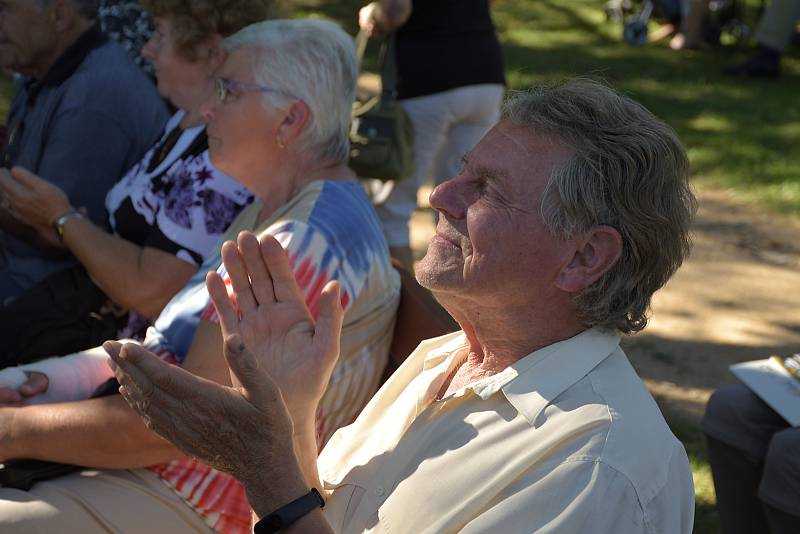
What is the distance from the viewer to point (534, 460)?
1.65 m

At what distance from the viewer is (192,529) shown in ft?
7.34

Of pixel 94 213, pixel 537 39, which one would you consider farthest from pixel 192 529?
pixel 537 39

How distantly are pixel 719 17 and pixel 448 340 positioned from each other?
930cm

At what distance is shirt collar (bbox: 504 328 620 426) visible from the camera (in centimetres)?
173

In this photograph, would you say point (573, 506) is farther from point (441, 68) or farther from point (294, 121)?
point (441, 68)

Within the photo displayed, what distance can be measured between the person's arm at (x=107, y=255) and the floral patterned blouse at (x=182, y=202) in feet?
0.15

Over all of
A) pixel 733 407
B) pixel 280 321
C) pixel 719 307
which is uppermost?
pixel 280 321

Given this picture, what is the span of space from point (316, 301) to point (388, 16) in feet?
8.03

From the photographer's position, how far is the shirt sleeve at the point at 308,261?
2236 mm

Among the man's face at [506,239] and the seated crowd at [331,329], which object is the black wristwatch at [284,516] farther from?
the man's face at [506,239]

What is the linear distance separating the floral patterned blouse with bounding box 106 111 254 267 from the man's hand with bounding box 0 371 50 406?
0.46m

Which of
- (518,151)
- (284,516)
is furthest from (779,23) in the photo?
(284,516)

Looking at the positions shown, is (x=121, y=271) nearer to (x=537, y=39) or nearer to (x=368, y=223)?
(x=368, y=223)

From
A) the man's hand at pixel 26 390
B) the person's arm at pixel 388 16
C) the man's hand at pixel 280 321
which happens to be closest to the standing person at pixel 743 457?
the man's hand at pixel 280 321
